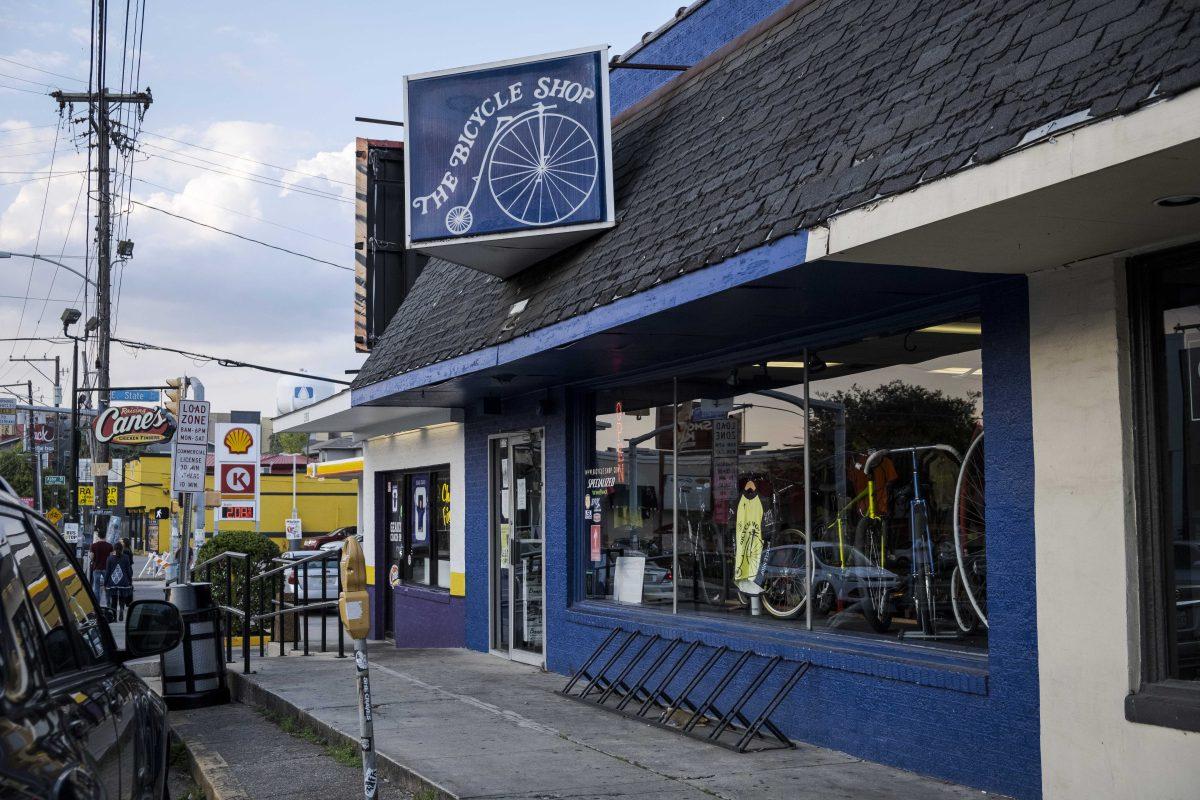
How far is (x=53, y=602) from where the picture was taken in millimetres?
3709

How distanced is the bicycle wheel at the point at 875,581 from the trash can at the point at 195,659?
6.22m

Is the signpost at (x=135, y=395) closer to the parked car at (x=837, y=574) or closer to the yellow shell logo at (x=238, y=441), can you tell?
the yellow shell logo at (x=238, y=441)

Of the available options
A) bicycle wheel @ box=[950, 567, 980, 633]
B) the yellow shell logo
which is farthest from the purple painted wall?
bicycle wheel @ box=[950, 567, 980, 633]

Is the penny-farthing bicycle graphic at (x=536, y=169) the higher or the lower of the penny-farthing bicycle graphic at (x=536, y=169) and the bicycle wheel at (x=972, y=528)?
the higher

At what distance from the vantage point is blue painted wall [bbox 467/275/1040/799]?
6375 mm

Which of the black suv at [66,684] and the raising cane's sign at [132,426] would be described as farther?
the raising cane's sign at [132,426]

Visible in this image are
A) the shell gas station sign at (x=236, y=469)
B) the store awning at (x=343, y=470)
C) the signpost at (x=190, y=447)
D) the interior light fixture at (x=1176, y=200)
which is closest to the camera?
the interior light fixture at (x=1176, y=200)

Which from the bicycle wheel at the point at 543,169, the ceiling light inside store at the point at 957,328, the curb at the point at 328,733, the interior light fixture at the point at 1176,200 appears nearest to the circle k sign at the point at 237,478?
the curb at the point at 328,733

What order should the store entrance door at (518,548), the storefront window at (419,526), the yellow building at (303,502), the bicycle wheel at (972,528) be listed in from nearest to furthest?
the bicycle wheel at (972,528), the store entrance door at (518,548), the storefront window at (419,526), the yellow building at (303,502)

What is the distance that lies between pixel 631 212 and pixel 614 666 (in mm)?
3922

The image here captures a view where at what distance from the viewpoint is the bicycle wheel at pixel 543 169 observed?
9.74m

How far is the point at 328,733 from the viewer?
8836 millimetres

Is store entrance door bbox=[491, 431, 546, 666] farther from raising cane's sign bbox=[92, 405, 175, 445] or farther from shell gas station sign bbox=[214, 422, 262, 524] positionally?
raising cane's sign bbox=[92, 405, 175, 445]

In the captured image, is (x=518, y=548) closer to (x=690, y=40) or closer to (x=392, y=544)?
(x=392, y=544)
